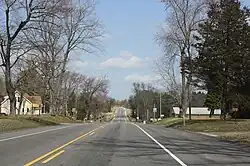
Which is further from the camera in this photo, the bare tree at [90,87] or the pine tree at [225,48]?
the bare tree at [90,87]

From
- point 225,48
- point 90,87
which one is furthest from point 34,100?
point 225,48

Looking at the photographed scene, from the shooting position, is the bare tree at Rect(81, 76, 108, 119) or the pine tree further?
the bare tree at Rect(81, 76, 108, 119)

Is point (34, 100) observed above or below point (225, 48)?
below

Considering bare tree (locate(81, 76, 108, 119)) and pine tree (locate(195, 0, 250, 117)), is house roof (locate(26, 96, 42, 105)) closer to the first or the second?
bare tree (locate(81, 76, 108, 119))

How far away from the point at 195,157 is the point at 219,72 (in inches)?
1153

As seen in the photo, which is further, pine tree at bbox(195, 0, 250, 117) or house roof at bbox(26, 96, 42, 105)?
house roof at bbox(26, 96, 42, 105)

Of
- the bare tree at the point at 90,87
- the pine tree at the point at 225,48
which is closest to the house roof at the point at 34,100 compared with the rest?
the bare tree at the point at 90,87

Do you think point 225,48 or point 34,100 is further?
point 34,100

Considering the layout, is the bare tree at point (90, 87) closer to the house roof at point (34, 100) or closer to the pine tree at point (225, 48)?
the house roof at point (34, 100)

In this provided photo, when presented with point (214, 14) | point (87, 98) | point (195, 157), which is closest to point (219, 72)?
point (214, 14)

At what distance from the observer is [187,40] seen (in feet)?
182

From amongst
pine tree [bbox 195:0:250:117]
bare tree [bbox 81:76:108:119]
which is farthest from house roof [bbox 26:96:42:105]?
pine tree [bbox 195:0:250:117]

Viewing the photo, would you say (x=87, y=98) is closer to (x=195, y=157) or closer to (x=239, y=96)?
(x=239, y=96)

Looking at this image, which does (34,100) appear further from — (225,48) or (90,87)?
(225,48)
